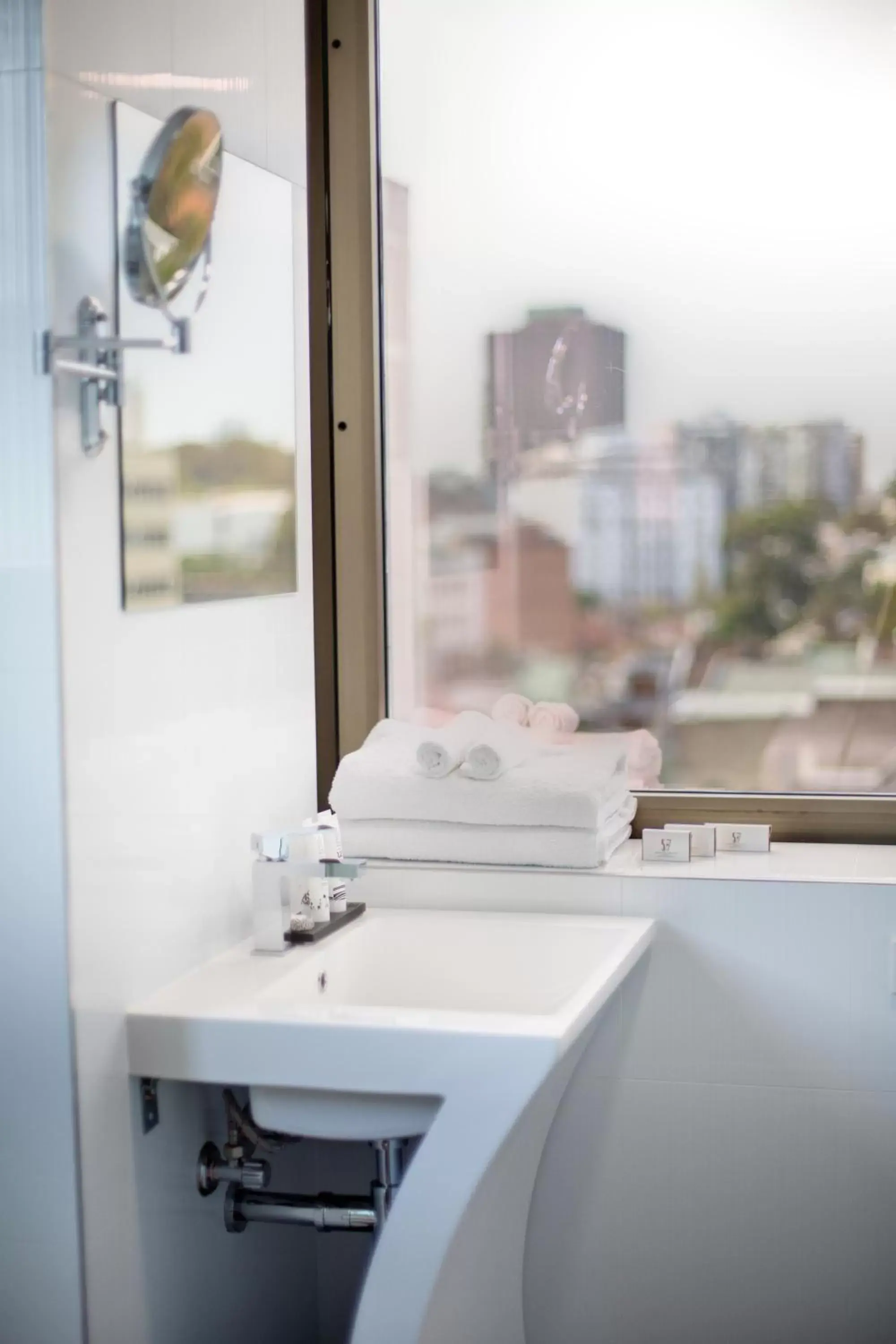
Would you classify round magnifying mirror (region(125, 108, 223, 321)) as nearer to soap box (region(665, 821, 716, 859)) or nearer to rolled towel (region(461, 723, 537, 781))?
rolled towel (region(461, 723, 537, 781))

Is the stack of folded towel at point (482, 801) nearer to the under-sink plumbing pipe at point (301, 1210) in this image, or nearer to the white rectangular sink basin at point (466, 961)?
the white rectangular sink basin at point (466, 961)

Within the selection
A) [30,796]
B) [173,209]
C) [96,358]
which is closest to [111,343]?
[96,358]

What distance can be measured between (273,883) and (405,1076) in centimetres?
43

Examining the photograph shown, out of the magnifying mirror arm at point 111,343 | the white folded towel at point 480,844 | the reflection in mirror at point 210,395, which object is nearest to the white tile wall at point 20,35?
the reflection in mirror at point 210,395

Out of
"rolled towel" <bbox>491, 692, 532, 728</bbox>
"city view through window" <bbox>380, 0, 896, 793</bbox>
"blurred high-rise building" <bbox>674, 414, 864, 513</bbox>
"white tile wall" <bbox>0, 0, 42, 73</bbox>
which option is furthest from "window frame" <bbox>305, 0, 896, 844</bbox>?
"white tile wall" <bbox>0, 0, 42, 73</bbox>

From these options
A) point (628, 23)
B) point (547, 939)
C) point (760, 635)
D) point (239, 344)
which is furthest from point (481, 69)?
point (547, 939)

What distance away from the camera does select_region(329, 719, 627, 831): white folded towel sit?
96.0 inches

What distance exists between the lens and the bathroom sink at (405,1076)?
1851 millimetres

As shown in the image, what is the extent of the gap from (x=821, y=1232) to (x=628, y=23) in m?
1.95

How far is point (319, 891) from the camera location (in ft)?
7.71

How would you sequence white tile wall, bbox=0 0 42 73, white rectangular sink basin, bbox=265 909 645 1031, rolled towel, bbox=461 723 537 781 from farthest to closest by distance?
rolled towel, bbox=461 723 537 781
white rectangular sink basin, bbox=265 909 645 1031
white tile wall, bbox=0 0 42 73

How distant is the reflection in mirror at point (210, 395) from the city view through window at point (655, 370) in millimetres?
431

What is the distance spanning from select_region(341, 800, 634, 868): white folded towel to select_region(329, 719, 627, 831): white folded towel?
1 cm

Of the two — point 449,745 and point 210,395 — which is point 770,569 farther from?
point 210,395
